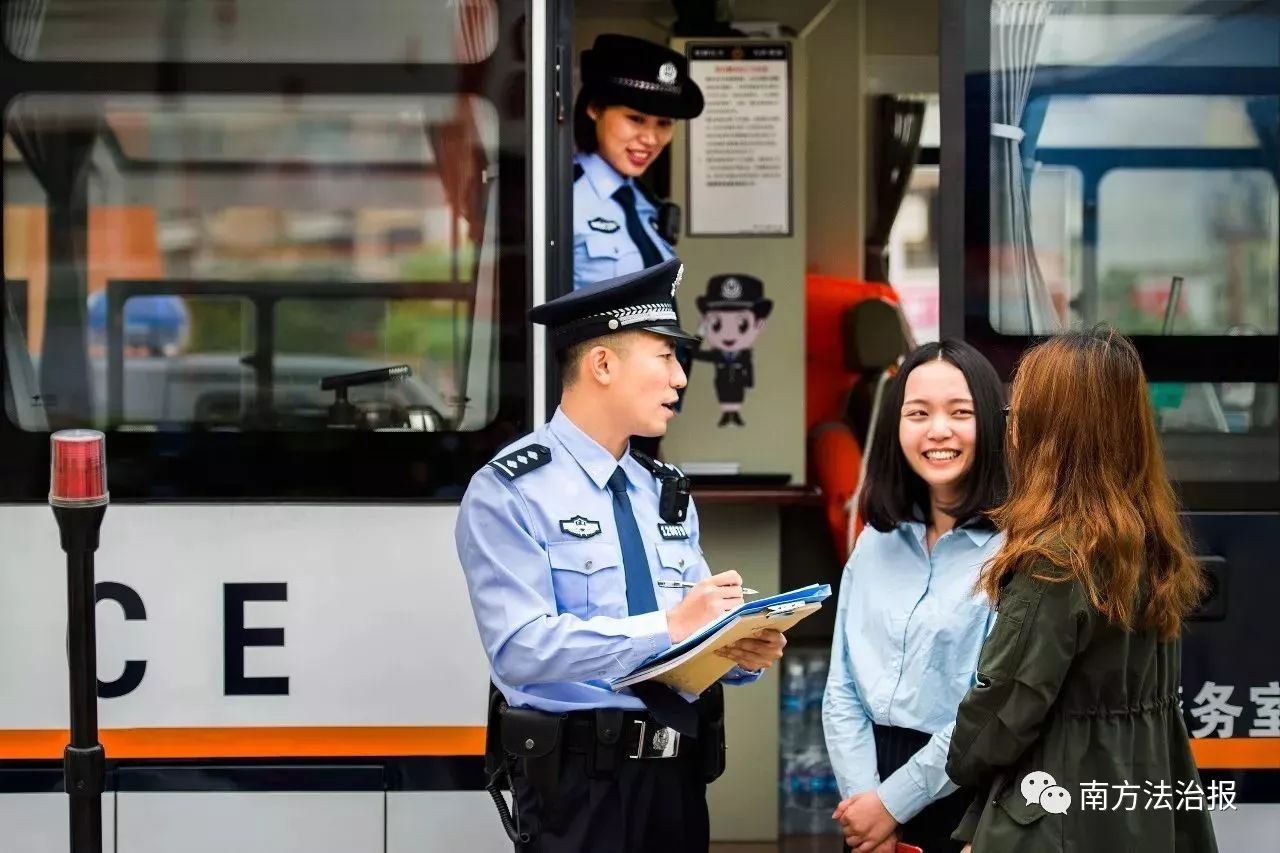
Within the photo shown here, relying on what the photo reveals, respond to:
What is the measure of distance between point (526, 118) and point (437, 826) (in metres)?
1.49

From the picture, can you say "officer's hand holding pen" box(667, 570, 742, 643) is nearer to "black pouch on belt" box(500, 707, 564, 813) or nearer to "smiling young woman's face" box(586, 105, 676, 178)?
"black pouch on belt" box(500, 707, 564, 813)

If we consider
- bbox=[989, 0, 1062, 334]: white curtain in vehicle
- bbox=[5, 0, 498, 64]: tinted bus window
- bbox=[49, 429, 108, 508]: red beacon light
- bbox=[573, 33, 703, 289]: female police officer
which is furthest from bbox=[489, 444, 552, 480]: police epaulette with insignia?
bbox=[573, 33, 703, 289]: female police officer

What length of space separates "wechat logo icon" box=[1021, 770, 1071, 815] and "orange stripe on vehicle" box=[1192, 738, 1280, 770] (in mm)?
1237

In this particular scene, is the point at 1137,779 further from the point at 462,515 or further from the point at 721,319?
the point at 721,319

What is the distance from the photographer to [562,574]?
2.60m

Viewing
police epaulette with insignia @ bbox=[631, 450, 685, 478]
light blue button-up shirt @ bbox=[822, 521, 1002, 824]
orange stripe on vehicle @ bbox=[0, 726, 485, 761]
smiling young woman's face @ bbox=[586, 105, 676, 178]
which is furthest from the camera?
smiling young woman's face @ bbox=[586, 105, 676, 178]

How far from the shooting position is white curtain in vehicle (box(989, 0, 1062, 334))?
3.38 metres

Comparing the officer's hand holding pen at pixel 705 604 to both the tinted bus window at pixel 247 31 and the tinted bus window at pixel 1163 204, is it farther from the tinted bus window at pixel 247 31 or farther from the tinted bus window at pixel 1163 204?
the tinted bus window at pixel 247 31

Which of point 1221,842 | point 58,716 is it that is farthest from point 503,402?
point 1221,842

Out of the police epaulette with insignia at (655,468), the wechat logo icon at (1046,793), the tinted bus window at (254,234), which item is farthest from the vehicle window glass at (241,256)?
the wechat logo icon at (1046,793)

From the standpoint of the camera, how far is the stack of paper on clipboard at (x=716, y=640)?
2.28 m

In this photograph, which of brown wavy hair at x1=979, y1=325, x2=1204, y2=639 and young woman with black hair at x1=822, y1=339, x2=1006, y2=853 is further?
young woman with black hair at x1=822, y1=339, x2=1006, y2=853

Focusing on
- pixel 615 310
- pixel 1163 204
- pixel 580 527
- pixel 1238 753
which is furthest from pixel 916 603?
pixel 1163 204

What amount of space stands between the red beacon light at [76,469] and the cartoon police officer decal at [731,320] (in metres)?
2.48
